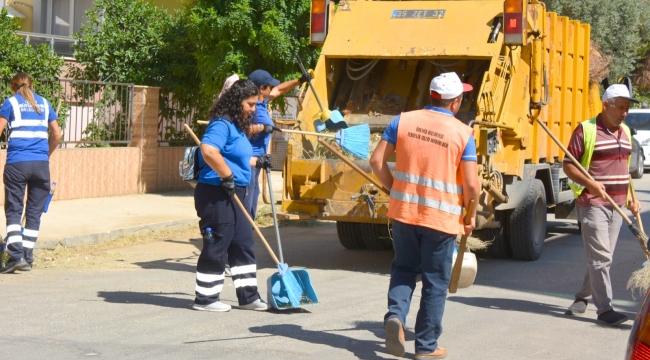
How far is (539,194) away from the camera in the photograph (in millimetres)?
9773

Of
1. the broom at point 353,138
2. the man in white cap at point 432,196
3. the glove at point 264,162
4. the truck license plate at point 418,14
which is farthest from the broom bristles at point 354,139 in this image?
the truck license plate at point 418,14

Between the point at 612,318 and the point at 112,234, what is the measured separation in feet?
19.2

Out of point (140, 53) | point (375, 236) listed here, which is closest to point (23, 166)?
point (375, 236)

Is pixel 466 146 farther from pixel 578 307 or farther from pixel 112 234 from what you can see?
pixel 112 234

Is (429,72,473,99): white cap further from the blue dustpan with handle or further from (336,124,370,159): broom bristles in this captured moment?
the blue dustpan with handle

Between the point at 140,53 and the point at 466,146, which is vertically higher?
the point at 140,53

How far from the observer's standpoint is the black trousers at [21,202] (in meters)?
8.23

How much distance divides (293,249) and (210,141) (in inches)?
151

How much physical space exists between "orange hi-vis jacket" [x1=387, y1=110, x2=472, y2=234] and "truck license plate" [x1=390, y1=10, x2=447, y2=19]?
400cm

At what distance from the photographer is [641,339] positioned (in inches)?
125

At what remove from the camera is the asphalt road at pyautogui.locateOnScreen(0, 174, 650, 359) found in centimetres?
566

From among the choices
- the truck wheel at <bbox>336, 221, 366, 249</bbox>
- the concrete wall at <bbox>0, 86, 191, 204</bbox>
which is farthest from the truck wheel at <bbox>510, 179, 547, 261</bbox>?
the concrete wall at <bbox>0, 86, 191, 204</bbox>

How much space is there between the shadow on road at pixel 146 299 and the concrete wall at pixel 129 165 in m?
5.74

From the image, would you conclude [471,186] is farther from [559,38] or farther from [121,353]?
[559,38]
